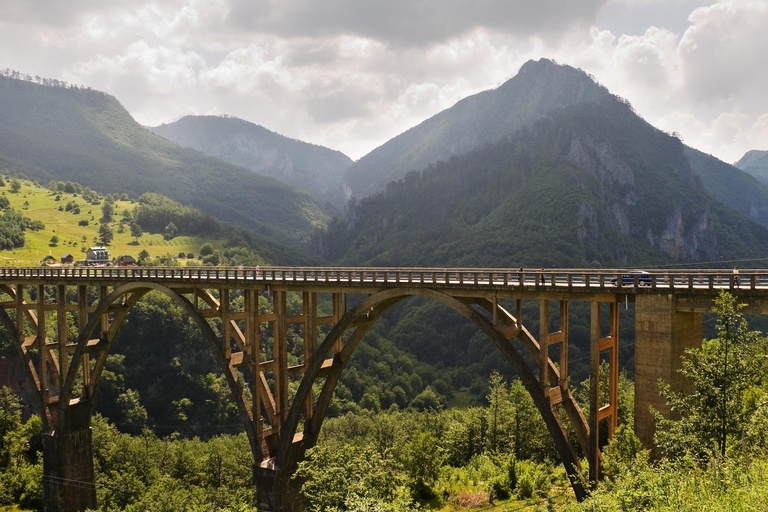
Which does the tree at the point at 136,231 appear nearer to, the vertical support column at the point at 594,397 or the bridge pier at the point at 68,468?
the bridge pier at the point at 68,468

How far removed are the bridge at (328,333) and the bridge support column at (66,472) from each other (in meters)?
0.08

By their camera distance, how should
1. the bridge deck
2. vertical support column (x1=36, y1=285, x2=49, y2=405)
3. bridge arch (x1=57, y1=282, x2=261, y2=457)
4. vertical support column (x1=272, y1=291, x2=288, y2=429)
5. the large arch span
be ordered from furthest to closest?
vertical support column (x1=36, y1=285, x2=49, y2=405) → bridge arch (x1=57, y1=282, x2=261, y2=457) → vertical support column (x1=272, y1=291, x2=288, y2=429) → the large arch span → the bridge deck

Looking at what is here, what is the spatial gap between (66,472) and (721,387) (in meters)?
44.9

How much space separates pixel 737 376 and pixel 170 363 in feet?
353

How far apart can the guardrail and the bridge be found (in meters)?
0.09

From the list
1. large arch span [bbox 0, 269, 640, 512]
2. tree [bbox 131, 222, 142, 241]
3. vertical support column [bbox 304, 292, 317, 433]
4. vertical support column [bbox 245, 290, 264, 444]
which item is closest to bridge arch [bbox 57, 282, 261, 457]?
large arch span [bbox 0, 269, 640, 512]

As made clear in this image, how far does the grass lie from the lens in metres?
130

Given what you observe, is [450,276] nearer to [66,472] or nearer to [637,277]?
[637,277]

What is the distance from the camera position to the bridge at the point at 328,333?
18.8 metres

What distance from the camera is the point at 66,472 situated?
1585 inches

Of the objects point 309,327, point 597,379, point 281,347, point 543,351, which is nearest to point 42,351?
point 281,347

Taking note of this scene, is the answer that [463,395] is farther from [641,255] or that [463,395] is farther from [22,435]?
[641,255]

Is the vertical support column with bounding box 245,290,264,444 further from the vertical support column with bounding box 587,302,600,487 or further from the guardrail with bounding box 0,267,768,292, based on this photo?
the vertical support column with bounding box 587,302,600,487

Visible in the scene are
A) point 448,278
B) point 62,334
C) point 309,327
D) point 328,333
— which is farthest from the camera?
point 62,334
